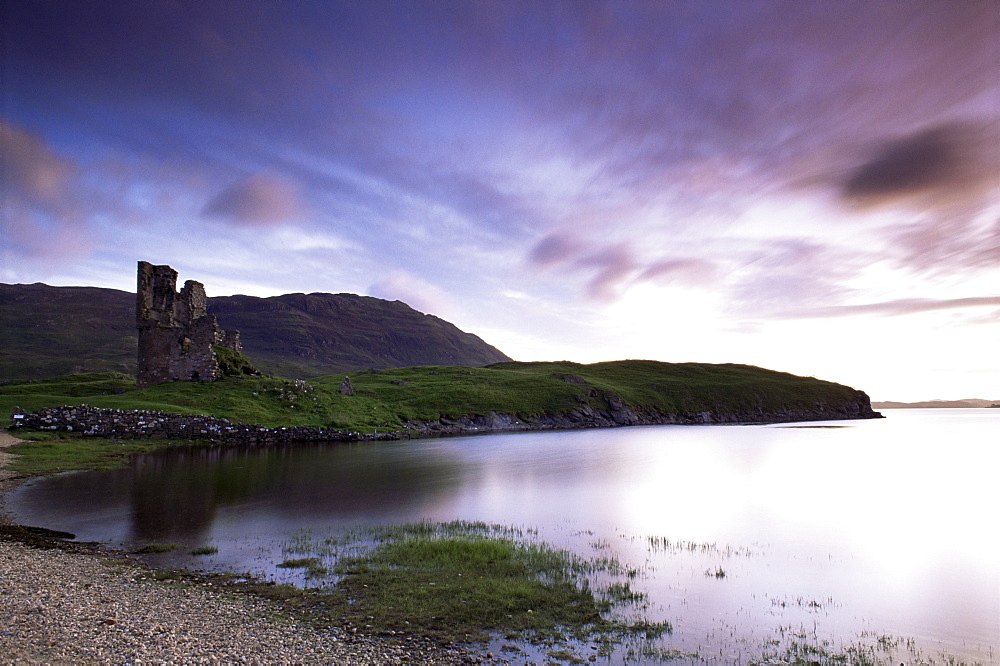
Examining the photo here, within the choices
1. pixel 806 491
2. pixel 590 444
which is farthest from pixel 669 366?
pixel 806 491

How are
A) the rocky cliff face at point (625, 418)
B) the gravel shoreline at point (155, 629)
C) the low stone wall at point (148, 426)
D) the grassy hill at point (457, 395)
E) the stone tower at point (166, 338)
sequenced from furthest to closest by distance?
the rocky cliff face at point (625, 418) → the stone tower at point (166, 338) → the grassy hill at point (457, 395) → the low stone wall at point (148, 426) → the gravel shoreline at point (155, 629)

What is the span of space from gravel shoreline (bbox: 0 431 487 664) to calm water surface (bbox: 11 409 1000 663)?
9.35ft

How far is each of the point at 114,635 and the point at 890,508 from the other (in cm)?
3376

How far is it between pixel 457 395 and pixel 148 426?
2078 inches

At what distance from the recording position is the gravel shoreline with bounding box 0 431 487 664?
9164mm

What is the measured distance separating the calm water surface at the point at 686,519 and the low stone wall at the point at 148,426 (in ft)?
26.5

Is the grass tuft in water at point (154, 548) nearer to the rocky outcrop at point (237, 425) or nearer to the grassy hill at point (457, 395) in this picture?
the rocky outcrop at point (237, 425)

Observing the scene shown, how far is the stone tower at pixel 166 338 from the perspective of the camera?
6272 centimetres

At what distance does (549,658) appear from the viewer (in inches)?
402

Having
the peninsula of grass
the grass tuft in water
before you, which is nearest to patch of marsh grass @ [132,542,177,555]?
the grass tuft in water

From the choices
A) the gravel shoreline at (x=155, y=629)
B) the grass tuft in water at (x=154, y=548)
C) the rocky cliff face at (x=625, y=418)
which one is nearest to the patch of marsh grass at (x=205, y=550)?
the grass tuft in water at (x=154, y=548)

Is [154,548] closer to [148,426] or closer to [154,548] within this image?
[154,548]

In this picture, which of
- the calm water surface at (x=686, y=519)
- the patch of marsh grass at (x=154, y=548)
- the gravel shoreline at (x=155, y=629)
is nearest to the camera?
the gravel shoreline at (x=155, y=629)

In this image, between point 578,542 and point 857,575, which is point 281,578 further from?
point 857,575
